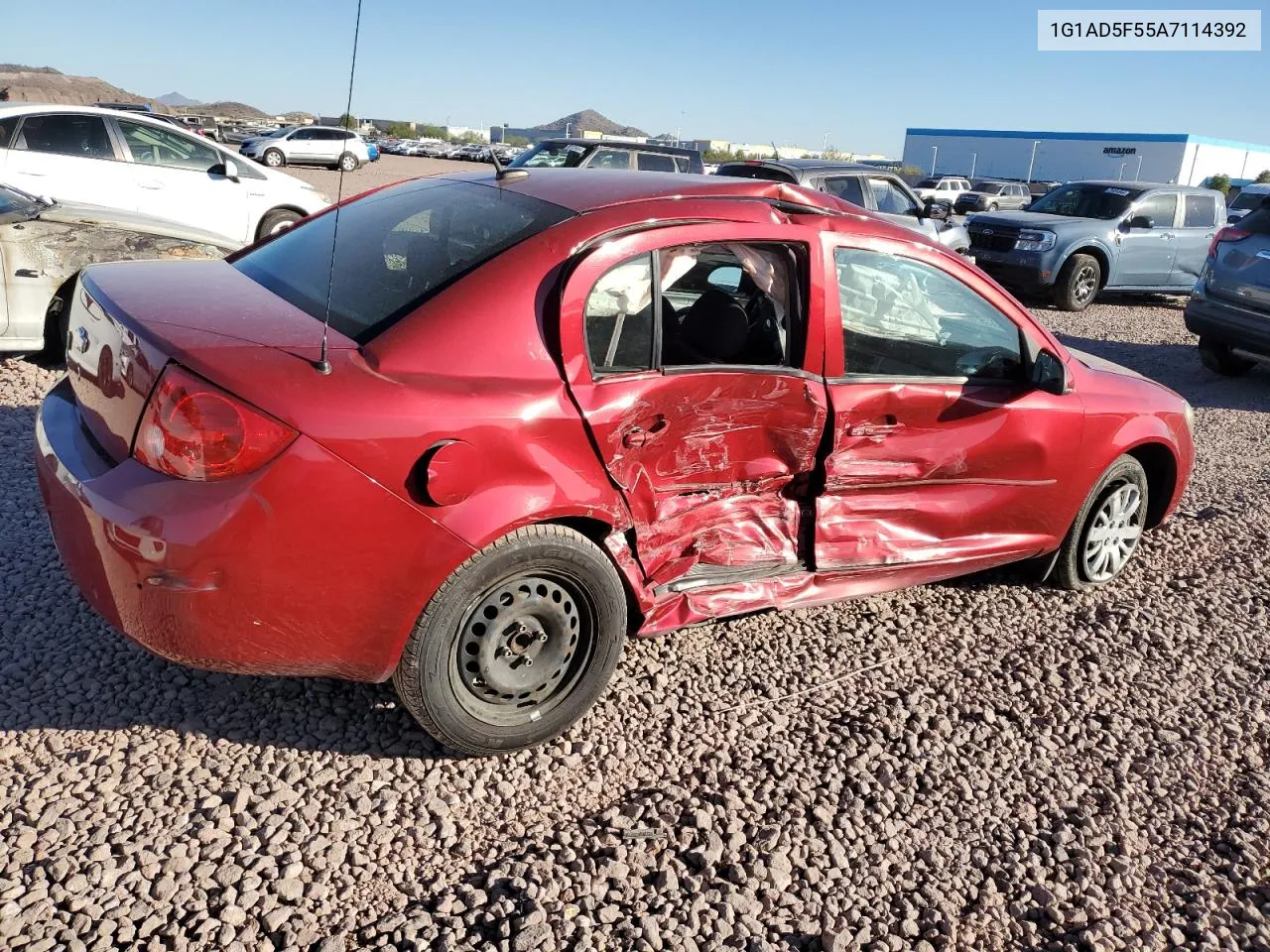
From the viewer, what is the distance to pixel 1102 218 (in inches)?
533

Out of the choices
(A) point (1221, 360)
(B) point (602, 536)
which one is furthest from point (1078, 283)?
(B) point (602, 536)

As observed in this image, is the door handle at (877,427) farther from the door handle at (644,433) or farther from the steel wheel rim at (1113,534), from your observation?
the steel wheel rim at (1113,534)

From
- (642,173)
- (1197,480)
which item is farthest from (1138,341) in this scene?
(642,173)

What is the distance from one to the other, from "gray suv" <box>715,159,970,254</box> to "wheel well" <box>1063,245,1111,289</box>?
163 centimetres

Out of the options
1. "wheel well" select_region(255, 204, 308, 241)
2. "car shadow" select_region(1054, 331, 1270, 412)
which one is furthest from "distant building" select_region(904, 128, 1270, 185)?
"wheel well" select_region(255, 204, 308, 241)

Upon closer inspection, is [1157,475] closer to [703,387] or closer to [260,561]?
[703,387]

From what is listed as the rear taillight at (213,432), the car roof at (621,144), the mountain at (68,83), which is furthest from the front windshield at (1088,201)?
the mountain at (68,83)

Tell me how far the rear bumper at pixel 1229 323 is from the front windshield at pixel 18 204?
9.82 m

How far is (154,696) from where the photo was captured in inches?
125

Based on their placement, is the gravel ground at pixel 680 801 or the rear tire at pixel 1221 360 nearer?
the gravel ground at pixel 680 801

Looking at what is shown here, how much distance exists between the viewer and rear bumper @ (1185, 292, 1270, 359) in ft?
29.6

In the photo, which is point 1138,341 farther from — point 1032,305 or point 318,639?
point 318,639

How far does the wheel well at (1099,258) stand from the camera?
13.1 metres

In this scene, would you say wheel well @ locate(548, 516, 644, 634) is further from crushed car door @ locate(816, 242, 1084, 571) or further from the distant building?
the distant building
